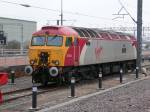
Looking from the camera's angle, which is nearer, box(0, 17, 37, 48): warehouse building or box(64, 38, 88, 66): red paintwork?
box(64, 38, 88, 66): red paintwork

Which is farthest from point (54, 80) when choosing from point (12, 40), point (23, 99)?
point (12, 40)

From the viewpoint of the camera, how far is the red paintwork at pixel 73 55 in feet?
76.3

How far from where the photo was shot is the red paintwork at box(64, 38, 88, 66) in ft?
76.3

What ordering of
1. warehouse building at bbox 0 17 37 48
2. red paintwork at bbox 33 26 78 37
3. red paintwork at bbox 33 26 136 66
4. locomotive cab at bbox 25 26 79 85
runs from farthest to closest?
warehouse building at bbox 0 17 37 48
red paintwork at bbox 33 26 78 37
red paintwork at bbox 33 26 136 66
locomotive cab at bbox 25 26 79 85

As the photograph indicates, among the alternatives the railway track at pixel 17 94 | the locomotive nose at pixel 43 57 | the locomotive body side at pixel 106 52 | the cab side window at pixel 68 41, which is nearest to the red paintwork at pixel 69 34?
the cab side window at pixel 68 41

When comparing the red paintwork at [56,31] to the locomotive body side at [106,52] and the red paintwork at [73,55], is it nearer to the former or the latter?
the red paintwork at [73,55]

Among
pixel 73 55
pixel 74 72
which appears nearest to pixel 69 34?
pixel 73 55

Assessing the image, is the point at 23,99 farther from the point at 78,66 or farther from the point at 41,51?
the point at 78,66

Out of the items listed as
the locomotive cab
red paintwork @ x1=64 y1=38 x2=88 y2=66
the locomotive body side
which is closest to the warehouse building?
the locomotive body side

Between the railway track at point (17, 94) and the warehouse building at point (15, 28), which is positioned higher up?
the warehouse building at point (15, 28)

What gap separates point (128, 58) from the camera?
3550cm

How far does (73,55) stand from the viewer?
23.8 m

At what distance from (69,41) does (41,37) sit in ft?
4.90

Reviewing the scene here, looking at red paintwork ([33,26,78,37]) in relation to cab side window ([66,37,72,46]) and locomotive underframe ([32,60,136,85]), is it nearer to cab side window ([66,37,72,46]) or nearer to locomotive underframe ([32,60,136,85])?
cab side window ([66,37,72,46])
